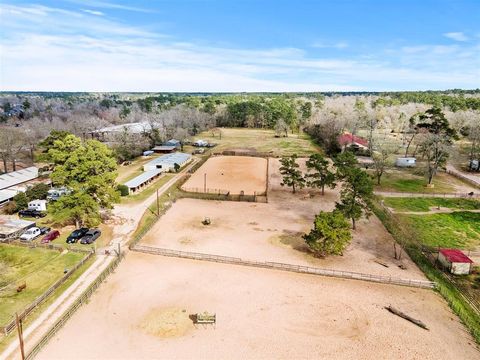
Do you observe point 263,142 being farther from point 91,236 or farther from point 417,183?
point 91,236

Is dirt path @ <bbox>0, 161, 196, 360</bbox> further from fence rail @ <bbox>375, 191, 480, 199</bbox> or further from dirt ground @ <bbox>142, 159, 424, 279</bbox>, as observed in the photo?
fence rail @ <bbox>375, 191, 480, 199</bbox>

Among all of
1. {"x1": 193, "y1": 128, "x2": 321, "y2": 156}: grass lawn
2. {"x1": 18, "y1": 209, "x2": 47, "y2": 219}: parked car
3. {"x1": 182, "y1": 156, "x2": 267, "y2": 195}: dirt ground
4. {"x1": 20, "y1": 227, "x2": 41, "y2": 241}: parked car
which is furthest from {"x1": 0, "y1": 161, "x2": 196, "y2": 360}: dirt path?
{"x1": 193, "y1": 128, "x2": 321, "y2": 156}: grass lawn

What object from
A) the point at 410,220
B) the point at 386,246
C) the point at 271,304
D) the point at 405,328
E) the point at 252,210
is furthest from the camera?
the point at 252,210

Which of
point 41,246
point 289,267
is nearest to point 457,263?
point 289,267

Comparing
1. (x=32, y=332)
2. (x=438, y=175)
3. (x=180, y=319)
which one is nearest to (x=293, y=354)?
(x=180, y=319)

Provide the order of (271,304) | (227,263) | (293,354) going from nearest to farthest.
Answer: (293,354) → (271,304) → (227,263)

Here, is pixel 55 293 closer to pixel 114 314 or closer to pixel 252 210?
pixel 114 314
